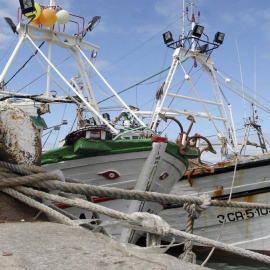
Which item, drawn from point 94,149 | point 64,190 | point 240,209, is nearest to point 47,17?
point 94,149

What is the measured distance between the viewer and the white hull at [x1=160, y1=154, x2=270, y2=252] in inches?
345

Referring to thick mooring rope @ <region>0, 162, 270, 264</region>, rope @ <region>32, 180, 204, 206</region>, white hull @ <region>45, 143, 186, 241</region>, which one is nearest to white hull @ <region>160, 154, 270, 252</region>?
white hull @ <region>45, 143, 186, 241</region>

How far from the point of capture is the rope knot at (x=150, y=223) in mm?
2057

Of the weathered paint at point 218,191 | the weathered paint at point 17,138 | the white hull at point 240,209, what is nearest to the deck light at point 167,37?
the white hull at point 240,209

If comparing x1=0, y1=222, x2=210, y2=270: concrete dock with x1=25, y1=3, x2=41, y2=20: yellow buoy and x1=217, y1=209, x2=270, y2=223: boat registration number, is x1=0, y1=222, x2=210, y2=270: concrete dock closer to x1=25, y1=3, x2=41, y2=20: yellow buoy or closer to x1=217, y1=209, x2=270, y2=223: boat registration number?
x1=217, y1=209, x2=270, y2=223: boat registration number

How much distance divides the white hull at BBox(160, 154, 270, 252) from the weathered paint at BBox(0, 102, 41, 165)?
6.45m

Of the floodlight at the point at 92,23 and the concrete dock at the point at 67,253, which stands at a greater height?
the floodlight at the point at 92,23

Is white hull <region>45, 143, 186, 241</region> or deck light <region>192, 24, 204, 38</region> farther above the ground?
deck light <region>192, 24, 204, 38</region>

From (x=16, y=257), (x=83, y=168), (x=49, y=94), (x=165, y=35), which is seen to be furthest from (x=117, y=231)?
(x=165, y=35)

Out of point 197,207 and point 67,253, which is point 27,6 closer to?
point 197,207

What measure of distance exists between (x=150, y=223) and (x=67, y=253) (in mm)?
541

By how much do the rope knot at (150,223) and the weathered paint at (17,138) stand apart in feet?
3.45

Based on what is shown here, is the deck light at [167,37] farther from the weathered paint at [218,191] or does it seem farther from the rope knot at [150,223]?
the rope knot at [150,223]

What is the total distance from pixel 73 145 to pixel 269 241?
19.3 feet
